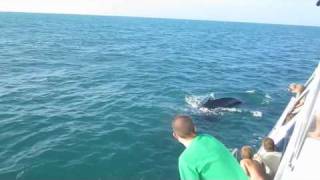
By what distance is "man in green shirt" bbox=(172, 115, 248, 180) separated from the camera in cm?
467

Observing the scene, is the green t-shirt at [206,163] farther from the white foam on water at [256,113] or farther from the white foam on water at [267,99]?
the white foam on water at [267,99]

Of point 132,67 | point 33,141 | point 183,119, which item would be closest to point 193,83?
point 132,67

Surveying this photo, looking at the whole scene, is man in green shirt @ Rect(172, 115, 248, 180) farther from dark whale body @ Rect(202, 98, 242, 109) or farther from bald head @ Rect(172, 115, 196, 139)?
dark whale body @ Rect(202, 98, 242, 109)

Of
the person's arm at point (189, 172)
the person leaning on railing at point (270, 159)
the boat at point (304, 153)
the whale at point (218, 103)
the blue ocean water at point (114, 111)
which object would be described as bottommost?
the blue ocean water at point (114, 111)

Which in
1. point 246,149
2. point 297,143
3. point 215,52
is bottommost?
point 215,52

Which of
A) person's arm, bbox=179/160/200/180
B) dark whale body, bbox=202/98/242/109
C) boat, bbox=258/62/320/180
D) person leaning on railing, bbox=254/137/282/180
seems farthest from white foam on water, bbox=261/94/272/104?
person's arm, bbox=179/160/200/180

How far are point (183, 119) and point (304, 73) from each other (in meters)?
38.5

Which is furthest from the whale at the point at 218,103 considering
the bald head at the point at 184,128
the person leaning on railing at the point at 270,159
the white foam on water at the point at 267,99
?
the bald head at the point at 184,128

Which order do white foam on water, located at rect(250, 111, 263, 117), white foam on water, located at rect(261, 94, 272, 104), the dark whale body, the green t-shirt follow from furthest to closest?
white foam on water, located at rect(261, 94, 272, 104), the dark whale body, white foam on water, located at rect(250, 111, 263, 117), the green t-shirt

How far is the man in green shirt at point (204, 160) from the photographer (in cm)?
467

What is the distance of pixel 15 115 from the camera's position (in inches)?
821

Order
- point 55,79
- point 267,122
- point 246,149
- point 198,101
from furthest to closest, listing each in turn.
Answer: point 55,79, point 198,101, point 267,122, point 246,149

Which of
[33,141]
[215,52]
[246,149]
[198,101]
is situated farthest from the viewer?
[215,52]

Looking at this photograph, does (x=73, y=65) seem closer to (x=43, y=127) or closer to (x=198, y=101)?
(x=198, y=101)
